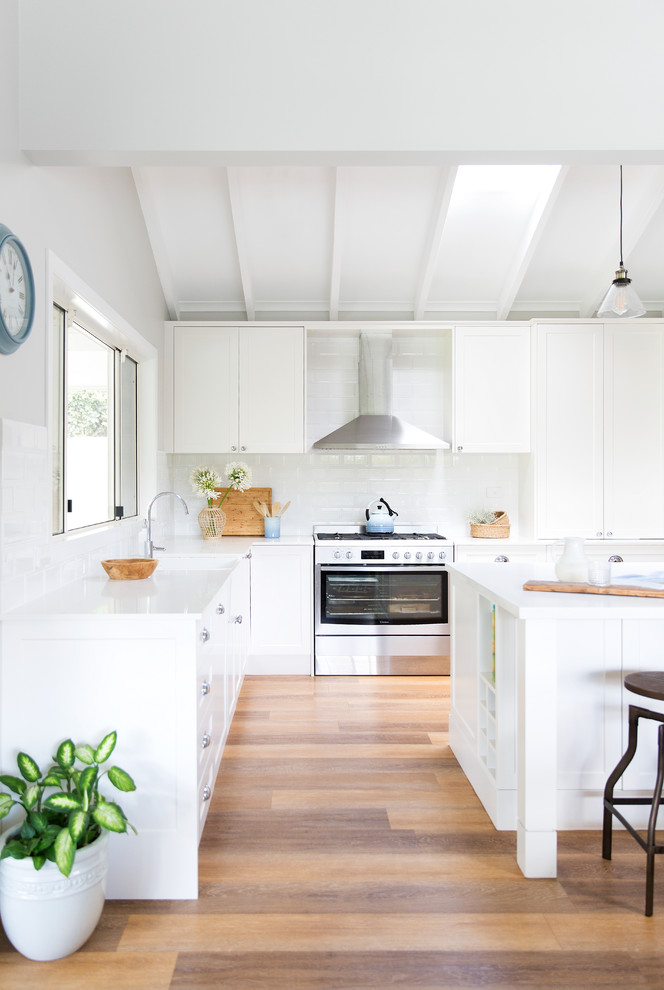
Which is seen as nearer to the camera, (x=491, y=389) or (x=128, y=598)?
(x=128, y=598)

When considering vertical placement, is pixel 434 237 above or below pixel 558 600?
above

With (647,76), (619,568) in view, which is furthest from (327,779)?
(647,76)

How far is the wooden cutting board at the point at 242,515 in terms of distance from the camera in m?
5.01

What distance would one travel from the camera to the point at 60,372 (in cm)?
301

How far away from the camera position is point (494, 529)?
485 cm

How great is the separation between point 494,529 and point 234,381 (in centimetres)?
214

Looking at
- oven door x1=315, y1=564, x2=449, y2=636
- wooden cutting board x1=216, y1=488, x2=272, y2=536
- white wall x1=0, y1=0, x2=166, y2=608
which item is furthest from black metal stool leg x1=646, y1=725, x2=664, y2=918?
wooden cutting board x1=216, y1=488, x2=272, y2=536

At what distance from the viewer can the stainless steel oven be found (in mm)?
4520

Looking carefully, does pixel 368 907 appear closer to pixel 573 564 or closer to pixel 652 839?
pixel 652 839

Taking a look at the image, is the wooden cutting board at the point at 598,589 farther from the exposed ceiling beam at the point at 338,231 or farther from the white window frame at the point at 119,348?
the exposed ceiling beam at the point at 338,231

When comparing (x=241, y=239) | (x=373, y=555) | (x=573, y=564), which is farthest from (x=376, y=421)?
(x=573, y=564)

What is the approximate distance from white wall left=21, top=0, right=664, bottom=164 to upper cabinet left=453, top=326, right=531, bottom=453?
2.45m

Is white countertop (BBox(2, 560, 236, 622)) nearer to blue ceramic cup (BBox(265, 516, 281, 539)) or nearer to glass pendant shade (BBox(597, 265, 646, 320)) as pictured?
Result: blue ceramic cup (BBox(265, 516, 281, 539))

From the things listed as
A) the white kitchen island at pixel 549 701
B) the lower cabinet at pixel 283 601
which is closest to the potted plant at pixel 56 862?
the white kitchen island at pixel 549 701
